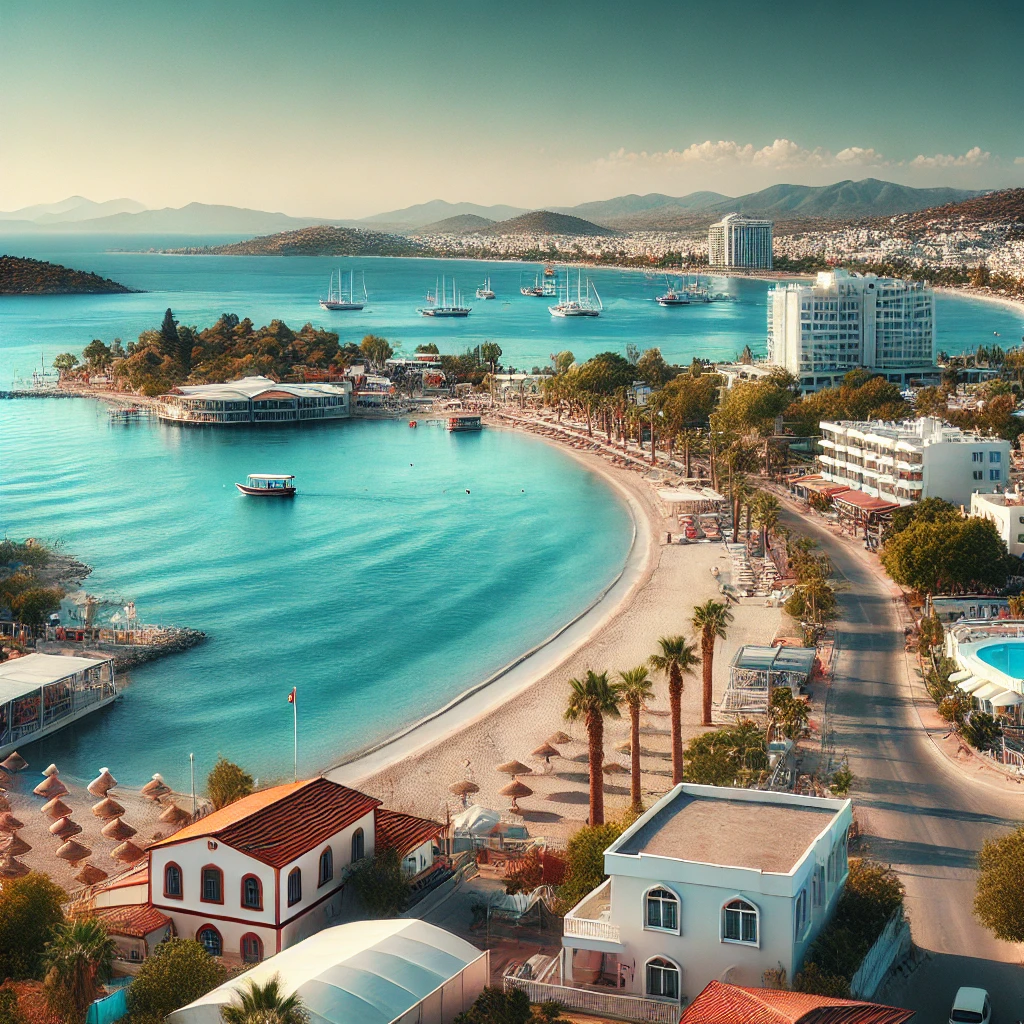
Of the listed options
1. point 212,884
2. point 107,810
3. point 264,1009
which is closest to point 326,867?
point 212,884

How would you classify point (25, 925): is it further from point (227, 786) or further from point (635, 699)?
point (635, 699)

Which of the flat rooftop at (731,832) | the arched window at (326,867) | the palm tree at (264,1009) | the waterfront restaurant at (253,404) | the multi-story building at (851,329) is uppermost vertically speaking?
the multi-story building at (851,329)

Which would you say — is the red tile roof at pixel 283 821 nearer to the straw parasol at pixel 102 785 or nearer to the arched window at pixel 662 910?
the arched window at pixel 662 910

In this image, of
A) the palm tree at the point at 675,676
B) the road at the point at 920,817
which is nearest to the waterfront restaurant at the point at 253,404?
the road at the point at 920,817

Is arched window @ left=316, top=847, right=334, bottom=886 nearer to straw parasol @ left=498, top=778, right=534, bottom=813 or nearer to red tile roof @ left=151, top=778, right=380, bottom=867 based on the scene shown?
red tile roof @ left=151, top=778, right=380, bottom=867

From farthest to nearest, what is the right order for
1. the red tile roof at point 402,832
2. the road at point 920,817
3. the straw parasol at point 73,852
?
the straw parasol at point 73,852, the red tile roof at point 402,832, the road at point 920,817

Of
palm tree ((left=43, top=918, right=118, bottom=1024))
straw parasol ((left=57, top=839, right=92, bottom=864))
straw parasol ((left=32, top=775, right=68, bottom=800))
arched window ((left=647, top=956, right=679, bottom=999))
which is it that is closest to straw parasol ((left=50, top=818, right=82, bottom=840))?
straw parasol ((left=57, top=839, right=92, bottom=864))

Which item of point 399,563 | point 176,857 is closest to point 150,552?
point 399,563
